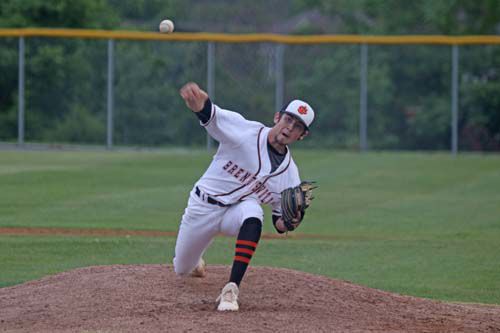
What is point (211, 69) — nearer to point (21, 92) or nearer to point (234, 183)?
point (21, 92)

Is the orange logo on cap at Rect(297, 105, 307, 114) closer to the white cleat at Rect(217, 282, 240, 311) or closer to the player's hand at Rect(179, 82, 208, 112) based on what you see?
the player's hand at Rect(179, 82, 208, 112)

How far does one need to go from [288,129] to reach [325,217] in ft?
21.2

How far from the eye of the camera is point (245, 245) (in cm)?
621

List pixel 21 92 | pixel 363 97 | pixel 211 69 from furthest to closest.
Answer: pixel 211 69, pixel 363 97, pixel 21 92

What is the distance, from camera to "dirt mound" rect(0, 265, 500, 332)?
5773 mm

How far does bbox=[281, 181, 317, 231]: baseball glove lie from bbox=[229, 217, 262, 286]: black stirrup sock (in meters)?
0.24

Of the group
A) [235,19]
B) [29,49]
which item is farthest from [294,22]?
[29,49]

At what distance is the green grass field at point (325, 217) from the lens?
30.1 ft

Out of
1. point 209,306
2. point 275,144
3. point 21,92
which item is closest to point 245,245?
point 209,306

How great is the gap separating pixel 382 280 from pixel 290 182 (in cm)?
256

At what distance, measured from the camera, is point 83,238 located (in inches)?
413

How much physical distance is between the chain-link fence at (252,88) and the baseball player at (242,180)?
14.1 metres

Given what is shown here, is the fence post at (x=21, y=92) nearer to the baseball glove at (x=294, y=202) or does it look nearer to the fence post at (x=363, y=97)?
the fence post at (x=363, y=97)

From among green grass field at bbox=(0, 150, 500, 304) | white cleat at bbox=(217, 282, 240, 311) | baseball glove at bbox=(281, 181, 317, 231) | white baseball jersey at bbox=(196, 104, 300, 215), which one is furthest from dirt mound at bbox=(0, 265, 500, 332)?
green grass field at bbox=(0, 150, 500, 304)
